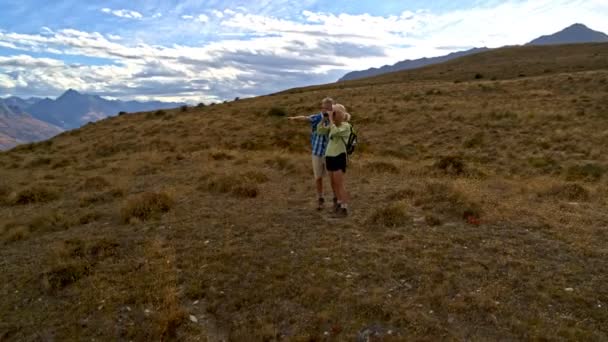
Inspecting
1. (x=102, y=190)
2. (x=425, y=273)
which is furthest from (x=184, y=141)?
(x=425, y=273)

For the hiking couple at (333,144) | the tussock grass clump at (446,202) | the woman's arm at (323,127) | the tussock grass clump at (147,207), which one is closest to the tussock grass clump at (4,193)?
the tussock grass clump at (147,207)

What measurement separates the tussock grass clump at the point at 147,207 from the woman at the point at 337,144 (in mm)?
3689

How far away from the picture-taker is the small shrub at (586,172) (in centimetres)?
1337

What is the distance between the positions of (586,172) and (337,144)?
29.5ft

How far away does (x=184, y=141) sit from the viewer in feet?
78.2

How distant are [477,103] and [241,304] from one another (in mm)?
23612

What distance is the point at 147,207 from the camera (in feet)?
32.9

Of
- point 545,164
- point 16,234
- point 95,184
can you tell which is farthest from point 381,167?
point 16,234

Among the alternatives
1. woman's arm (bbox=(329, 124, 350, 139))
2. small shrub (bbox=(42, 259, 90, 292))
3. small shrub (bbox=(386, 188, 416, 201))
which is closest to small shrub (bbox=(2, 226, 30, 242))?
small shrub (bbox=(42, 259, 90, 292))

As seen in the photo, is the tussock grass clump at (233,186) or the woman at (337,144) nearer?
the woman at (337,144)

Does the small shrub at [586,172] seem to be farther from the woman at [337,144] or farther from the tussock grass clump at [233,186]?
the tussock grass clump at [233,186]

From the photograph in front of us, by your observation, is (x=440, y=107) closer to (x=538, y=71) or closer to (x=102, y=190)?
(x=102, y=190)

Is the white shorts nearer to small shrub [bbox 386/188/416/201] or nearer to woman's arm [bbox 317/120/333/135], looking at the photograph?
woman's arm [bbox 317/120/333/135]

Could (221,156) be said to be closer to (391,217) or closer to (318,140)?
(318,140)
